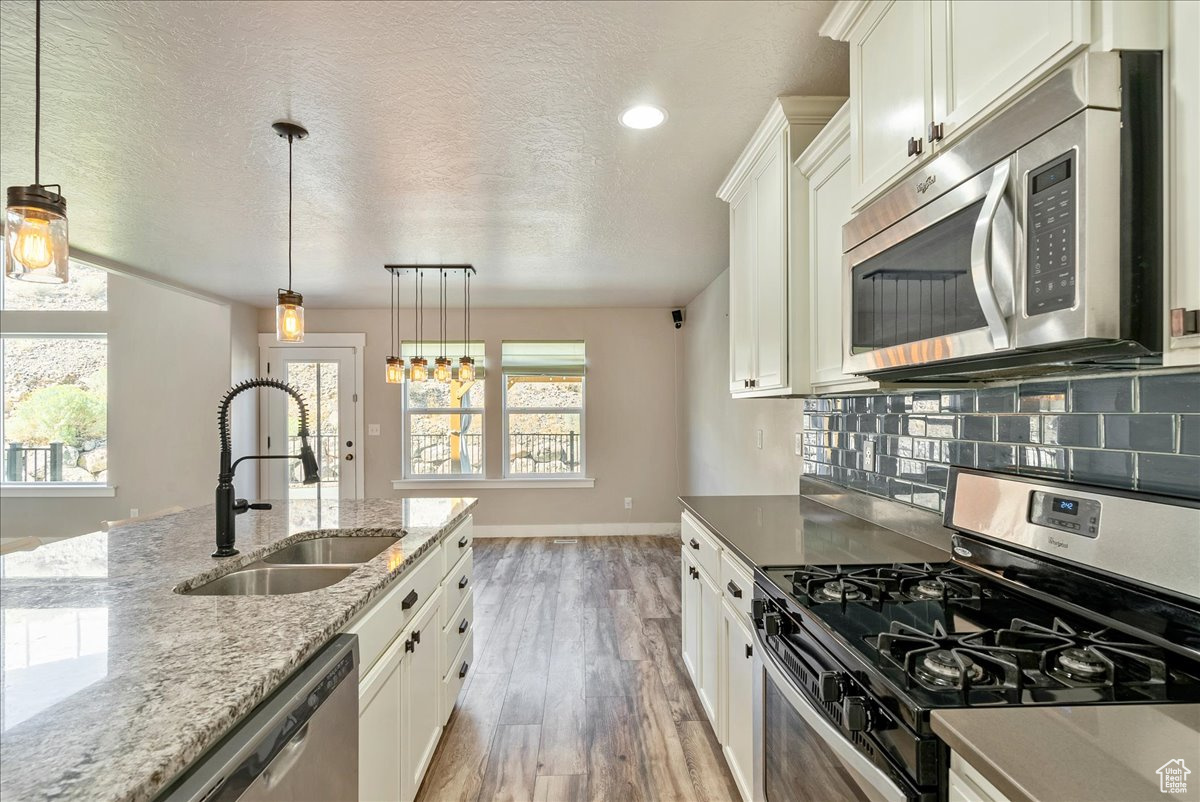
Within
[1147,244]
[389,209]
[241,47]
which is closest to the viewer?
[1147,244]

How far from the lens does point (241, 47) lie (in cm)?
163

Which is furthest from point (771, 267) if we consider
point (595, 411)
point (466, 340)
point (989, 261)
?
point (466, 340)

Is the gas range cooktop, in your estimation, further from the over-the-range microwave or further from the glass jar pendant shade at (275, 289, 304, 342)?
the glass jar pendant shade at (275, 289, 304, 342)

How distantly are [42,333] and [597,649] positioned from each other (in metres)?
6.24

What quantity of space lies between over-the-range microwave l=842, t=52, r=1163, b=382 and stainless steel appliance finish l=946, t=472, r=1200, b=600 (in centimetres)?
25

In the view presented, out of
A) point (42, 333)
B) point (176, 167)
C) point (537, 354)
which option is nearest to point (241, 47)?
point (176, 167)

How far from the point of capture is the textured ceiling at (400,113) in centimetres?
153

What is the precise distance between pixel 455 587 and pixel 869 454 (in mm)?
1748

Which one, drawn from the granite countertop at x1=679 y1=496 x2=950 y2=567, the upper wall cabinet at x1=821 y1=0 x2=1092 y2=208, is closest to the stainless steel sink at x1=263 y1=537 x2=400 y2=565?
the granite countertop at x1=679 y1=496 x2=950 y2=567

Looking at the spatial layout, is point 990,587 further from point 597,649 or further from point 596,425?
point 596,425

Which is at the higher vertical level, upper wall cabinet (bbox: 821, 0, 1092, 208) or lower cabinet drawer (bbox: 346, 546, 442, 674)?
upper wall cabinet (bbox: 821, 0, 1092, 208)

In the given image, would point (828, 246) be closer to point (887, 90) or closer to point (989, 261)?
point (887, 90)

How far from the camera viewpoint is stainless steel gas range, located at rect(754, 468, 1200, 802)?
831 mm

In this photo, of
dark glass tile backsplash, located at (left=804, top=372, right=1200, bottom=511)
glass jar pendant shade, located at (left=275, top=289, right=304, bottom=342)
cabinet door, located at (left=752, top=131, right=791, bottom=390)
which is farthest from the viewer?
glass jar pendant shade, located at (left=275, top=289, right=304, bottom=342)
